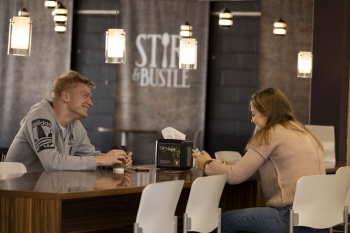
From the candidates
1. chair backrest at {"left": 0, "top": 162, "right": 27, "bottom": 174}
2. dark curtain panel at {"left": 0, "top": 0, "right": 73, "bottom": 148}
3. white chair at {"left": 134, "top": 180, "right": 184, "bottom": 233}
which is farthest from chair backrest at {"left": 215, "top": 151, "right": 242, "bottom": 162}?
dark curtain panel at {"left": 0, "top": 0, "right": 73, "bottom": 148}

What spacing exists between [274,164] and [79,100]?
1.45 meters

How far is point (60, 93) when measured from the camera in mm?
5027

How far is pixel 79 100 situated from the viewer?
506 cm

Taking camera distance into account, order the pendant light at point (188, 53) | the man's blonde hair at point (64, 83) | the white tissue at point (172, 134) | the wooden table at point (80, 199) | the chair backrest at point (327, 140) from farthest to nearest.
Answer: the chair backrest at point (327, 140) < the pendant light at point (188, 53) < the white tissue at point (172, 134) < the man's blonde hair at point (64, 83) < the wooden table at point (80, 199)

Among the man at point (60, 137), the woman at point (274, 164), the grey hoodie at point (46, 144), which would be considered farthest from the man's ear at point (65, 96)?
the woman at point (274, 164)

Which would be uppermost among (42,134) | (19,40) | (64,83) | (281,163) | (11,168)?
(19,40)

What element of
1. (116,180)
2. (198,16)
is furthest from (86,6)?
(116,180)

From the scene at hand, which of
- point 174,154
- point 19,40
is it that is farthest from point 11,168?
point 19,40

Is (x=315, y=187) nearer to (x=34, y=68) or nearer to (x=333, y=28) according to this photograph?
Result: (x=333, y=28)

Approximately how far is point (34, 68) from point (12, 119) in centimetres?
93

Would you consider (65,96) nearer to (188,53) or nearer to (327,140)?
(188,53)

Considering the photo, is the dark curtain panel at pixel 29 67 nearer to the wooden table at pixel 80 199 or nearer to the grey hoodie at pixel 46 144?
the grey hoodie at pixel 46 144

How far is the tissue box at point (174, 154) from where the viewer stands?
5129mm

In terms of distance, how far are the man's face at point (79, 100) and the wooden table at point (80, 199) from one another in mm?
518
